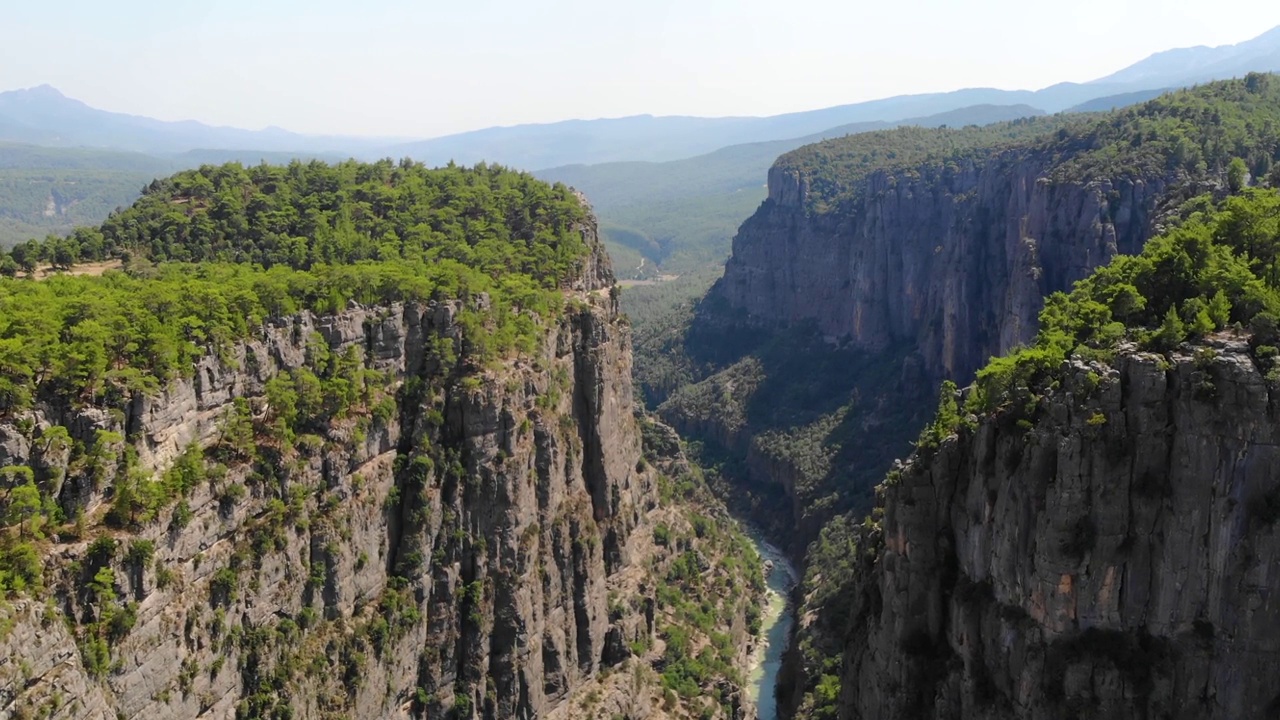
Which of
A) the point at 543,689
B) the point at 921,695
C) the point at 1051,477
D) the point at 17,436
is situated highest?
the point at 17,436

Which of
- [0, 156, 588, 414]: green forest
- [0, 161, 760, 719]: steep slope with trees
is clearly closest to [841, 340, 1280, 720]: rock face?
[0, 161, 760, 719]: steep slope with trees

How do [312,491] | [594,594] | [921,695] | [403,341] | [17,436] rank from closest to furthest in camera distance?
[17,436] < [921,695] < [312,491] < [403,341] < [594,594]

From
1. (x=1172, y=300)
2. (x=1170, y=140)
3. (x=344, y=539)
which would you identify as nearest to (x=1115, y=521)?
(x=1172, y=300)

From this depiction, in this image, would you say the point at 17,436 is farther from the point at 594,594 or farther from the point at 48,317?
the point at 594,594

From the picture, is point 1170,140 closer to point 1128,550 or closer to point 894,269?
point 894,269

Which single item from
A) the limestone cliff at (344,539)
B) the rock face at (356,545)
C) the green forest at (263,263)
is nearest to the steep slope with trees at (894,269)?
the limestone cliff at (344,539)

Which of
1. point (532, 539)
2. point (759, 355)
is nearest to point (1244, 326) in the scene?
point (532, 539)

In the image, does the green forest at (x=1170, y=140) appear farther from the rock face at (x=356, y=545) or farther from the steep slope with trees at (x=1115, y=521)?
the rock face at (x=356, y=545)
